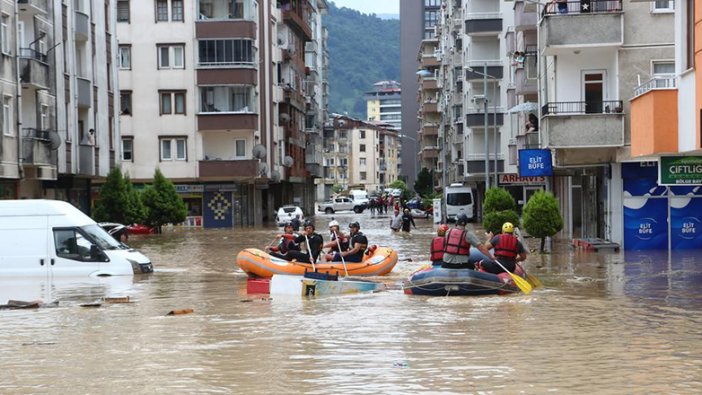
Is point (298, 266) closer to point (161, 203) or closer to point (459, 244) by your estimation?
point (459, 244)

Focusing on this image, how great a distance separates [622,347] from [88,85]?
126 ft

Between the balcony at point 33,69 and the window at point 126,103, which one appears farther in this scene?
the window at point 126,103

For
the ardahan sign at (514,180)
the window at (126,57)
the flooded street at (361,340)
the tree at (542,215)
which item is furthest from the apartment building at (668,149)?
the window at (126,57)

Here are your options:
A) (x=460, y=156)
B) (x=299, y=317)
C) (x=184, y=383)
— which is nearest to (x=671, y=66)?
(x=299, y=317)

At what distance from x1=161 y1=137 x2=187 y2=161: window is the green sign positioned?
144ft

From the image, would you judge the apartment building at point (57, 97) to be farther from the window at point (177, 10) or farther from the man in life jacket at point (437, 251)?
the man in life jacket at point (437, 251)

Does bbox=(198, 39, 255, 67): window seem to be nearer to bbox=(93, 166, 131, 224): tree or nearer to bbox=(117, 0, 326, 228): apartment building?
bbox=(117, 0, 326, 228): apartment building

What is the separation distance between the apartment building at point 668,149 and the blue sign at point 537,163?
151 inches

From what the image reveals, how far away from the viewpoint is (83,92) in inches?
1955

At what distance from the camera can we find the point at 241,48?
70.6 meters

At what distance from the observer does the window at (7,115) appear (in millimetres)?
39628

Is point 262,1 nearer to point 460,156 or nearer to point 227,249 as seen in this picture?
point 460,156

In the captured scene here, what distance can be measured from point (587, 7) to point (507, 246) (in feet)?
46.7

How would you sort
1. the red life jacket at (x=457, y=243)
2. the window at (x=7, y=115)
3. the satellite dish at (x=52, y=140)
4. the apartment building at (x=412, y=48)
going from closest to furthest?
1. the red life jacket at (x=457, y=243)
2. the window at (x=7, y=115)
3. the satellite dish at (x=52, y=140)
4. the apartment building at (x=412, y=48)
